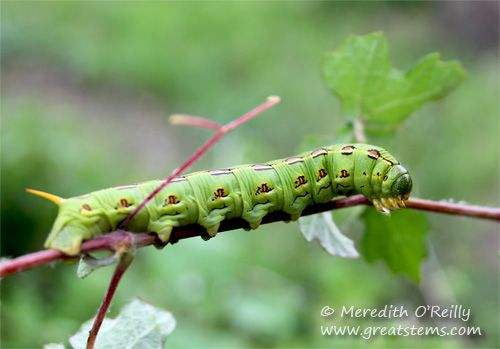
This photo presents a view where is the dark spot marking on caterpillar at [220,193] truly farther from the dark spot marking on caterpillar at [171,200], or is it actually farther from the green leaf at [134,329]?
the green leaf at [134,329]

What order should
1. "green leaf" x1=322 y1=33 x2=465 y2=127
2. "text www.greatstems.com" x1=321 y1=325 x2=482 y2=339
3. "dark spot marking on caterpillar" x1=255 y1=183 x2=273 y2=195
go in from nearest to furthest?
"dark spot marking on caterpillar" x1=255 y1=183 x2=273 y2=195 → "green leaf" x1=322 y1=33 x2=465 y2=127 → "text www.greatstems.com" x1=321 y1=325 x2=482 y2=339

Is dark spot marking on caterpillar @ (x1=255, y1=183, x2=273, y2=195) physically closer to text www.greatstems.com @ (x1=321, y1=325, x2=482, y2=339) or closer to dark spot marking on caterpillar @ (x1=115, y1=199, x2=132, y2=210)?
dark spot marking on caterpillar @ (x1=115, y1=199, x2=132, y2=210)

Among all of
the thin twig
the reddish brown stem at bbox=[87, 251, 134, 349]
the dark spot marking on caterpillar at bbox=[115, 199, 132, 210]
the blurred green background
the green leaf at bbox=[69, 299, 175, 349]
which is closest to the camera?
the thin twig

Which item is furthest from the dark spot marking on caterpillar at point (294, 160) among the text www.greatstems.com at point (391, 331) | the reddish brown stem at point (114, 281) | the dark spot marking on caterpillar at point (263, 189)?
the text www.greatstems.com at point (391, 331)

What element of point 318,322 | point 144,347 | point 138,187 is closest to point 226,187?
point 138,187

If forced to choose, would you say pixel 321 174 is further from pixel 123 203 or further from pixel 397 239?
pixel 123 203

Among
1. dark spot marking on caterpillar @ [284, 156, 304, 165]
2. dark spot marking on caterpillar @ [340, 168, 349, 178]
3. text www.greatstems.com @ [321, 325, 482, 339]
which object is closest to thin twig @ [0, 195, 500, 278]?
dark spot marking on caterpillar @ [340, 168, 349, 178]

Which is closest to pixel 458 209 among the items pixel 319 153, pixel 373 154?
pixel 373 154
